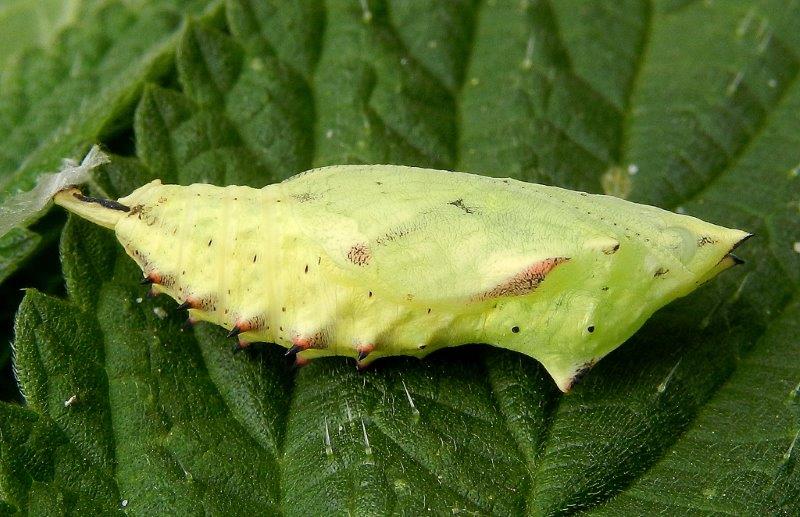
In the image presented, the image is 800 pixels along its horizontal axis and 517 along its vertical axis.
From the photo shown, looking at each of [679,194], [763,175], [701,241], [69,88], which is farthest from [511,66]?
[69,88]

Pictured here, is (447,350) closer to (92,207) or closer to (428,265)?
(428,265)

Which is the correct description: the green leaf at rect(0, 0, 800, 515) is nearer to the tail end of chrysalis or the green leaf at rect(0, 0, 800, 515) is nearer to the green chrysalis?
the tail end of chrysalis

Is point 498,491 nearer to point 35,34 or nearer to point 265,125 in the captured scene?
point 265,125

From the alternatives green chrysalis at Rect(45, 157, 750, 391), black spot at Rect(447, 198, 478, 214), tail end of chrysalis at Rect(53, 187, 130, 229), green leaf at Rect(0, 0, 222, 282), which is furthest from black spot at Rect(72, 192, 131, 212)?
black spot at Rect(447, 198, 478, 214)

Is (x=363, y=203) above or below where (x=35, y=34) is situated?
above

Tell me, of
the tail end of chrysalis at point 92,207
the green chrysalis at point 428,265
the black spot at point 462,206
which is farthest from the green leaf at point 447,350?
the black spot at point 462,206

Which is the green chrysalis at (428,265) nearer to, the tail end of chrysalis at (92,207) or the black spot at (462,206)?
the black spot at (462,206)
